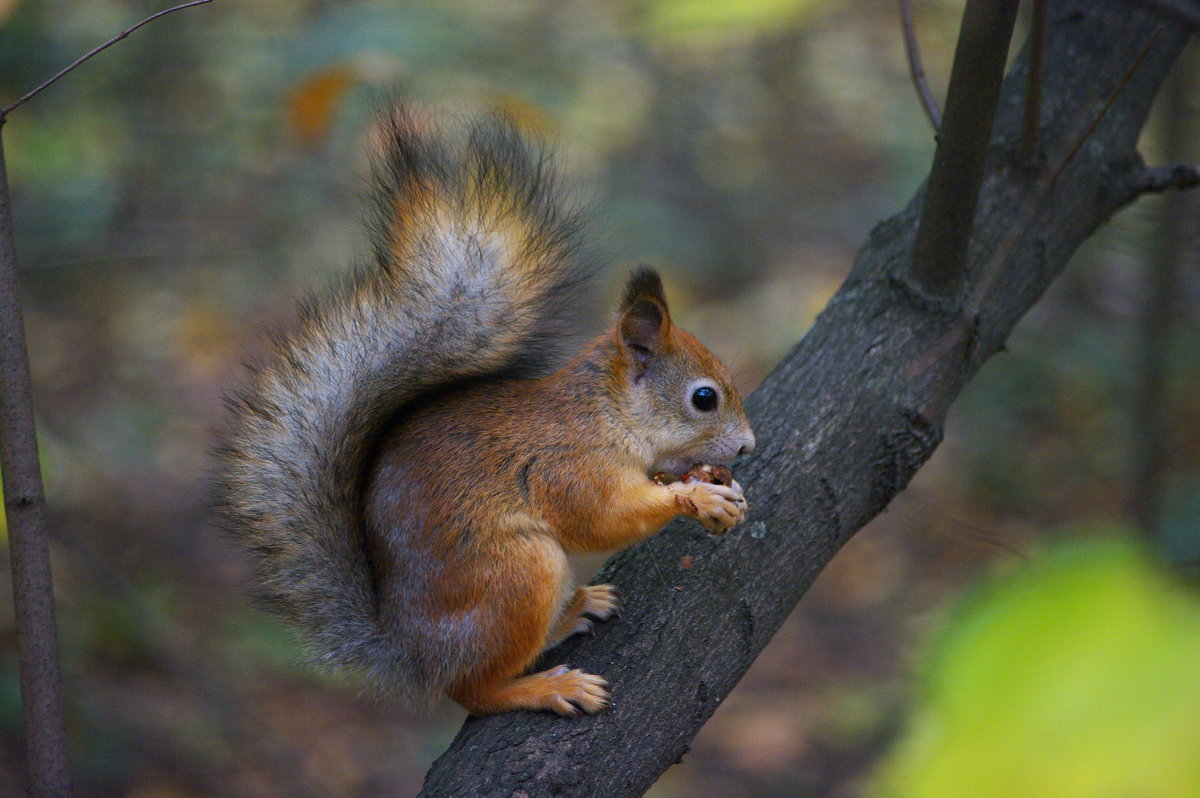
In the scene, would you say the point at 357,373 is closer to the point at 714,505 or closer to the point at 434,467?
the point at 434,467

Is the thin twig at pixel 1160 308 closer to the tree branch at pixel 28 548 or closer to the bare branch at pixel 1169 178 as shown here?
the bare branch at pixel 1169 178

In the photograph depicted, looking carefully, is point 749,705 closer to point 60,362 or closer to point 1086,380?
point 1086,380

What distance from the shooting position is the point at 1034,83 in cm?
172

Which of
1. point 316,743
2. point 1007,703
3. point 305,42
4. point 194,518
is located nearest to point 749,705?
point 316,743

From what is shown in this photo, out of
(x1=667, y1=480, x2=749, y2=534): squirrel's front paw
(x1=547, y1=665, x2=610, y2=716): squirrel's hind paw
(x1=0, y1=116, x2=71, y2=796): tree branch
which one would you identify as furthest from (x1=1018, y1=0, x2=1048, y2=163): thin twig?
(x1=0, y1=116, x2=71, y2=796): tree branch

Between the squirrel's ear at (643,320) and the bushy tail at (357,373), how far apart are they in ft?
0.97

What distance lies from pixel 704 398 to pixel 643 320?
0.21 m

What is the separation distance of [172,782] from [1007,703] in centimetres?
352

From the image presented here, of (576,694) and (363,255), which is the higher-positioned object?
(363,255)

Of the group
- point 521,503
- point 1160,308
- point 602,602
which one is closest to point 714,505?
point 602,602

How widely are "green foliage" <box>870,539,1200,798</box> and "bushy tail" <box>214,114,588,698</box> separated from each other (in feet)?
4.69

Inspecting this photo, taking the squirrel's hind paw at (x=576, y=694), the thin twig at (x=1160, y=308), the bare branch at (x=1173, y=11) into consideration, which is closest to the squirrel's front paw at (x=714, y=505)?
the squirrel's hind paw at (x=576, y=694)

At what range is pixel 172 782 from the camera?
3.31 meters

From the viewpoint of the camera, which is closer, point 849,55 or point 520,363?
point 520,363
